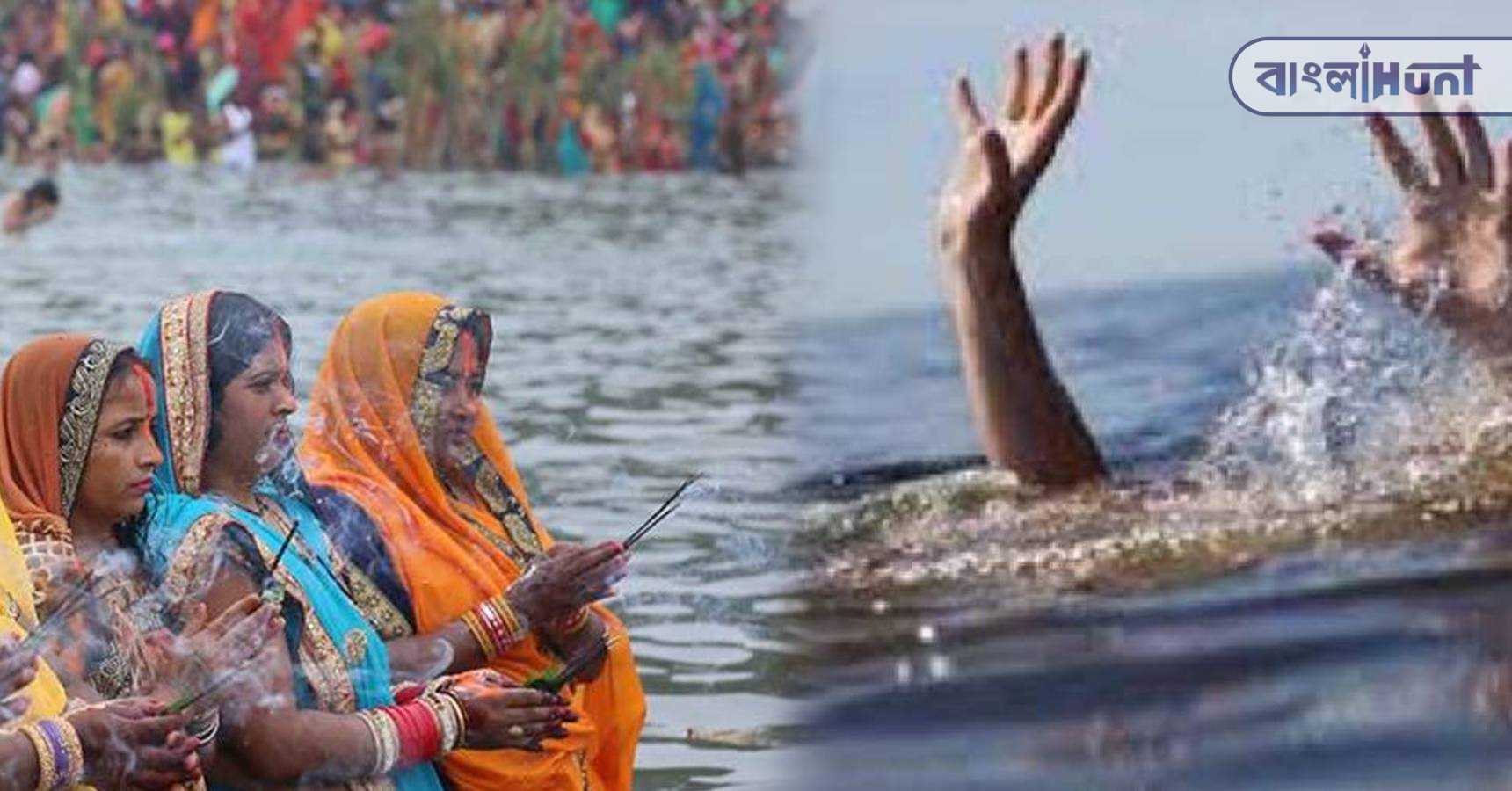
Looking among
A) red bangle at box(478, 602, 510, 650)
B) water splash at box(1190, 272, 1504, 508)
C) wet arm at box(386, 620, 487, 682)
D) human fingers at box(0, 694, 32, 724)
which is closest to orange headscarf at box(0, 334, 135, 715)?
human fingers at box(0, 694, 32, 724)

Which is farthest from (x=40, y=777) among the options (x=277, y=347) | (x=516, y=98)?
(x=516, y=98)

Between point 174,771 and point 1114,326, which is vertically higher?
point 1114,326

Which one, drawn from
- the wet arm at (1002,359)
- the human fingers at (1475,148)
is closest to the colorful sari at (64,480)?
the wet arm at (1002,359)

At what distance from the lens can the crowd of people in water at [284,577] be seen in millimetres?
3326

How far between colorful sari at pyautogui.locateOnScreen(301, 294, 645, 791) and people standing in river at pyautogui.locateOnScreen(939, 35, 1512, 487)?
764 mm

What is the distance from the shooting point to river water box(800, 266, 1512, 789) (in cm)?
335

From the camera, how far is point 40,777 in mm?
3111

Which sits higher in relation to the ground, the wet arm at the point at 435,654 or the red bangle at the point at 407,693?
the wet arm at the point at 435,654

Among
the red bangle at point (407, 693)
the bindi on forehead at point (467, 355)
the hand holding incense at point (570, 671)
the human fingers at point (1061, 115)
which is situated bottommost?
the hand holding incense at point (570, 671)

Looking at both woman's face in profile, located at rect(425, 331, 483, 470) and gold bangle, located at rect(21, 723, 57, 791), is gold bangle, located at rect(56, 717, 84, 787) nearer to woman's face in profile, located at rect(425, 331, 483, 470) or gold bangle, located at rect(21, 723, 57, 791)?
gold bangle, located at rect(21, 723, 57, 791)

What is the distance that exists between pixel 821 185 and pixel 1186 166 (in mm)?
331

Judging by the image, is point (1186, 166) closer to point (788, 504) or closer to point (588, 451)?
point (788, 504)

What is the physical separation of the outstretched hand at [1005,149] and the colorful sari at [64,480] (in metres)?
0.80

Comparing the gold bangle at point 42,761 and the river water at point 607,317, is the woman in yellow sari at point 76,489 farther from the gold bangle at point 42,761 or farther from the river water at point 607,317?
the river water at point 607,317
